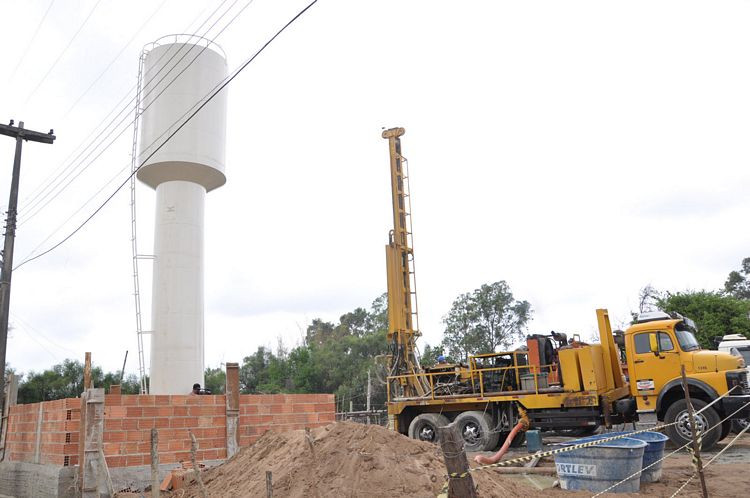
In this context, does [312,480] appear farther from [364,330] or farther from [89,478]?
[364,330]

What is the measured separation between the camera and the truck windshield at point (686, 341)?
13.2 metres

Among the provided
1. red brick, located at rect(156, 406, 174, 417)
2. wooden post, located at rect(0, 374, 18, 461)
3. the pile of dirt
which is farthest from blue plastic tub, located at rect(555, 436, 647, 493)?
wooden post, located at rect(0, 374, 18, 461)

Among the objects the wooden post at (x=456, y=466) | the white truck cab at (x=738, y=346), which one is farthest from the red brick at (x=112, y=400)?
the white truck cab at (x=738, y=346)

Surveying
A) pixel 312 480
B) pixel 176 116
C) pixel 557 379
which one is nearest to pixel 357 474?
pixel 312 480

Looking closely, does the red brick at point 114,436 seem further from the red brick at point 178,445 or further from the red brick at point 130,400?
the red brick at point 178,445

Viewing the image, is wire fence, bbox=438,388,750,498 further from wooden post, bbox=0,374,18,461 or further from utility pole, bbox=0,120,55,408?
utility pole, bbox=0,120,55,408

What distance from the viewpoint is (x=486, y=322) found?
41156 mm

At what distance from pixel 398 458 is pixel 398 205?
11.4 m

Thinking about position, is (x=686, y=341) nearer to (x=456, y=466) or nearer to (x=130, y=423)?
(x=456, y=466)

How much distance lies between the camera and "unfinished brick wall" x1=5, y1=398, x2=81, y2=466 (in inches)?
395

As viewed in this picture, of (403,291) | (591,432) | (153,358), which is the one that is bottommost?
(591,432)

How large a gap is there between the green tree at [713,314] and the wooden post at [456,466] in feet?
83.6

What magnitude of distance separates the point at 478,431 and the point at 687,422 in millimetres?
4775

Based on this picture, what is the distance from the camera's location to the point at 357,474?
284 inches
